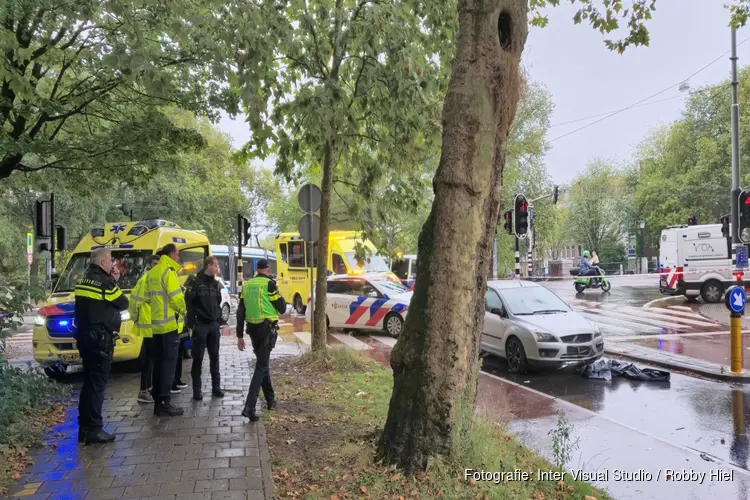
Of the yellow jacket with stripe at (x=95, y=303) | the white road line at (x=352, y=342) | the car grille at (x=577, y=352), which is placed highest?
the yellow jacket with stripe at (x=95, y=303)

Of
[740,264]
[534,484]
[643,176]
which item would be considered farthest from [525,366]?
[643,176]

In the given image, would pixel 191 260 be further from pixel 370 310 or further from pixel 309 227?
pixel 370 310

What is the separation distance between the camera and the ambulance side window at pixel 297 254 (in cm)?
2083

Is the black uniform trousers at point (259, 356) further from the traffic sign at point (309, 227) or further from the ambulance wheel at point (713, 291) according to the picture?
the ambulance wheel at point (713, 291)

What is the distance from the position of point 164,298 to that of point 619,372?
23.2 feet

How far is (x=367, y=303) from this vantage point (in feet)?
46.7

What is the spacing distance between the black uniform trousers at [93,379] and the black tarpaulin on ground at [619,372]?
23.3ft

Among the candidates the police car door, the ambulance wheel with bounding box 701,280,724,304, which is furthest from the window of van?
the ambulance wheel with bounding box 701,280,724,304

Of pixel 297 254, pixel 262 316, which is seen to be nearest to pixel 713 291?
pixel 297 254

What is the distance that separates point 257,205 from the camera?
49750 mm

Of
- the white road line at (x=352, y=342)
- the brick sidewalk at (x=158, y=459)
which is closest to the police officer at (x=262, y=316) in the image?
the brick sidewalk at (x=158, y=459)

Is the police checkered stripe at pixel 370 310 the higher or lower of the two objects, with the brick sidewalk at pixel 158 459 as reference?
higher

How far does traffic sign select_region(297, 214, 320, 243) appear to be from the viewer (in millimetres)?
9391

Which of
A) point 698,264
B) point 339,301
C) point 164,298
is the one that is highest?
point 698,264
